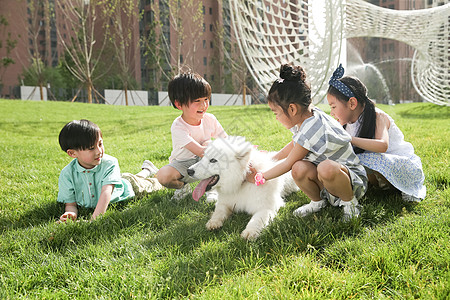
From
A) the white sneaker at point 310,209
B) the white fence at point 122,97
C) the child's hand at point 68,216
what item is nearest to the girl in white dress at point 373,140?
the white sneaker at point 310,209

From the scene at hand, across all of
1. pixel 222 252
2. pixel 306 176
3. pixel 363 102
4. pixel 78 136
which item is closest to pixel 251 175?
pixel 306 176

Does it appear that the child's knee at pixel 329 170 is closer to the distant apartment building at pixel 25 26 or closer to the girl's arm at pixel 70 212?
the girl's arm at pixel 70 212

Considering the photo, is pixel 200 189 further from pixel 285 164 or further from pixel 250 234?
pixel 285 164

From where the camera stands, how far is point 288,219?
211cm

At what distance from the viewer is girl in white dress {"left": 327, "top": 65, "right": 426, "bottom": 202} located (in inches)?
87.2

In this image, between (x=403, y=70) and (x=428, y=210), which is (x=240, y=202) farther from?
(x=403, y=70)

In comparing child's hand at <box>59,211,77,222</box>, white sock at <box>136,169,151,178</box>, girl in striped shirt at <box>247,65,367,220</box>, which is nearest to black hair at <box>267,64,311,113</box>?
girl in striped shirt at <box>247,65,367,220</box>

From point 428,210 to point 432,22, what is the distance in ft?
22.9

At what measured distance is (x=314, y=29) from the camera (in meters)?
4.10

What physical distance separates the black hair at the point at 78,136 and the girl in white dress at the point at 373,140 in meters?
1.79

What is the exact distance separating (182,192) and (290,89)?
1341mm

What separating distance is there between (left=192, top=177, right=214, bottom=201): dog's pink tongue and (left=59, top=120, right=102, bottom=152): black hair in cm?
100

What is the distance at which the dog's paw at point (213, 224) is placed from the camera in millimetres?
2104

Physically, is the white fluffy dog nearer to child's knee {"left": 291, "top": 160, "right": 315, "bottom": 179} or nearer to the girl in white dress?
child's knee {"left": 291, "top": 160, "right": 315, "bottom": 179}
